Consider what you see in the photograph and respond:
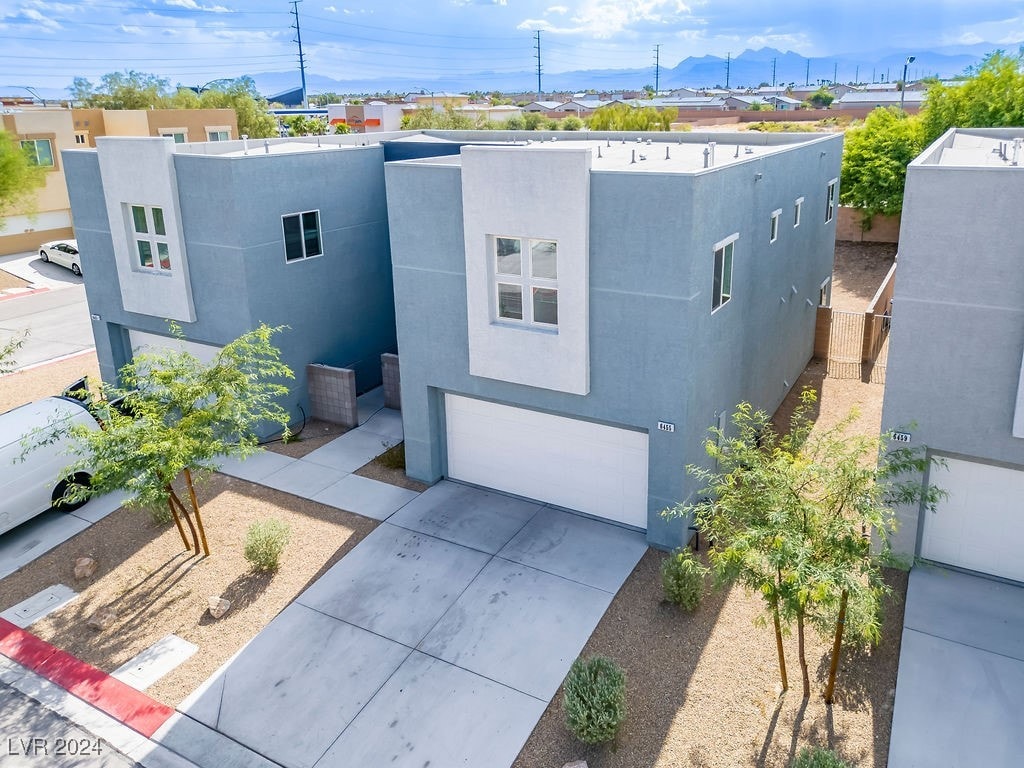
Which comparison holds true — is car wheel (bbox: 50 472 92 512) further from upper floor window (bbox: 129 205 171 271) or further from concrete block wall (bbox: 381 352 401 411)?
concrete block wall (bbox: 381 352 401 411)

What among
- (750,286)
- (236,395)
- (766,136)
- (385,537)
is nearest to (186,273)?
(236,395)

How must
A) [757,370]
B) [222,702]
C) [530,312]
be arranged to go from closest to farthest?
[222,702]
[530,312]
[757,370]

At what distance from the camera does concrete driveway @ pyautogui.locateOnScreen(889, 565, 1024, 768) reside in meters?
7.97

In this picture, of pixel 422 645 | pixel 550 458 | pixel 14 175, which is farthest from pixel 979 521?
pixel 14 175

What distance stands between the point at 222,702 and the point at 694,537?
6895mm

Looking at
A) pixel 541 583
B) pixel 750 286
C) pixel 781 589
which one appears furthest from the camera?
pixel 750 286

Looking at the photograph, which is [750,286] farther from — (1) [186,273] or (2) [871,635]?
(1) [186,273]

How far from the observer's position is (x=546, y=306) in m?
11.7

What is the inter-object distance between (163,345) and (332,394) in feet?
13.6

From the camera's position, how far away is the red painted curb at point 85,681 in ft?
29.6

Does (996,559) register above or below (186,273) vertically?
below

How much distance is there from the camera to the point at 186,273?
15609 mm

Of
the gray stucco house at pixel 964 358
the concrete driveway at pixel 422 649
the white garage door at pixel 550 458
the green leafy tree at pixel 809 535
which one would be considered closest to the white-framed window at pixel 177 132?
the white garage door at pixel 550 458

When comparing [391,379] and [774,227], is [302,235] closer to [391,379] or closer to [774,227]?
[391,379]
